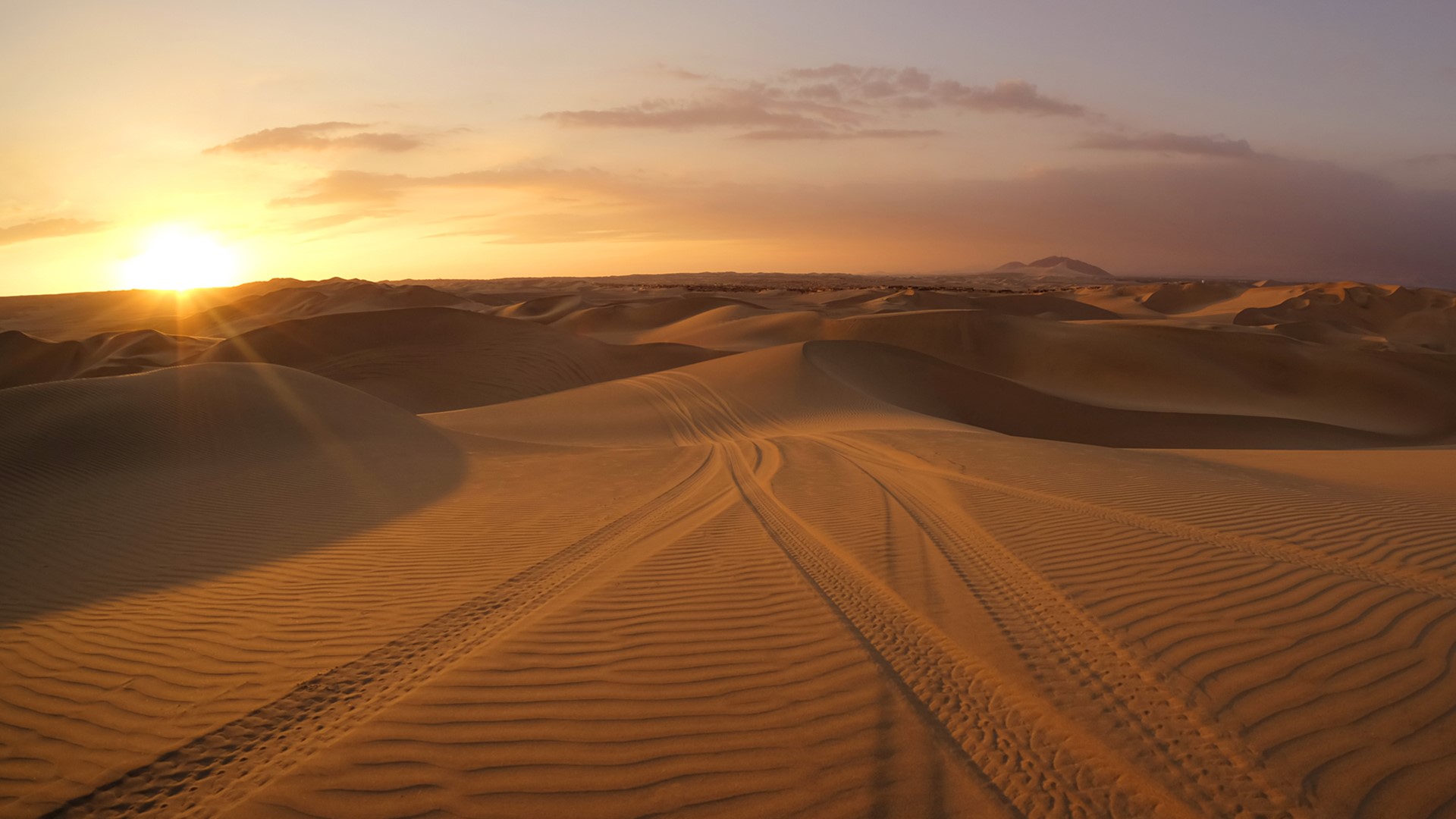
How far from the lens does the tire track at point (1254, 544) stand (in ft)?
17.8

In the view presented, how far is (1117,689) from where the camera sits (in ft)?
13.1

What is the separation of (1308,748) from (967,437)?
962 centimetres

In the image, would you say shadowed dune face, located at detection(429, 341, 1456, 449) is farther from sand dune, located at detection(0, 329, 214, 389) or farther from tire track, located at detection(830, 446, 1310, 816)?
sand dune, located at detection(0, 329, 214, 389)

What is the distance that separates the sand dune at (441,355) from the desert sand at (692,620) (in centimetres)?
1233

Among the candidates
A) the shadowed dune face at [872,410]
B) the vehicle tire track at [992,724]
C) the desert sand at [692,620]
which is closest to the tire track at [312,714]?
the desert sand at [692,620]

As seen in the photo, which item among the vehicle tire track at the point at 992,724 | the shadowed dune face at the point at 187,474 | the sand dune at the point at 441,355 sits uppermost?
the sand dune at the point at 441,355

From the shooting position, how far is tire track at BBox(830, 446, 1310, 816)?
3238 mm

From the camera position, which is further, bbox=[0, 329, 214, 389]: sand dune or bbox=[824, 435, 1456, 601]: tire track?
bbox=[0, 329, 214, 389]: sand dune

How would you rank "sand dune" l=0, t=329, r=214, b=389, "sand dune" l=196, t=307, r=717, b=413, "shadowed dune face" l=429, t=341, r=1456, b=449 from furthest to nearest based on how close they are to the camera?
"sand dune" l=0, t=329, r=214, b=389 → "sand dune" l=196, t=307, r=717, b=413 → "shadowed dune face" l=429, t=341, r=1456, b=449

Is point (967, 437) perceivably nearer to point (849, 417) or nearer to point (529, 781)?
point (849, 417)

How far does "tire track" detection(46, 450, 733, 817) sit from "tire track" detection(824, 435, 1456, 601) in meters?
4.76

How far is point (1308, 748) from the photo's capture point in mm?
3436

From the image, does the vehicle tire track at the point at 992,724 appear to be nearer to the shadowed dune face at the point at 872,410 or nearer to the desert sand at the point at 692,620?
the desert sand at the point at 692,620

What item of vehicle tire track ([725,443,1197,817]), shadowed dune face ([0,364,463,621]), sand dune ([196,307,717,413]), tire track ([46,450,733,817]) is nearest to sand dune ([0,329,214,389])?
sand dune ([196,307,717,413])
